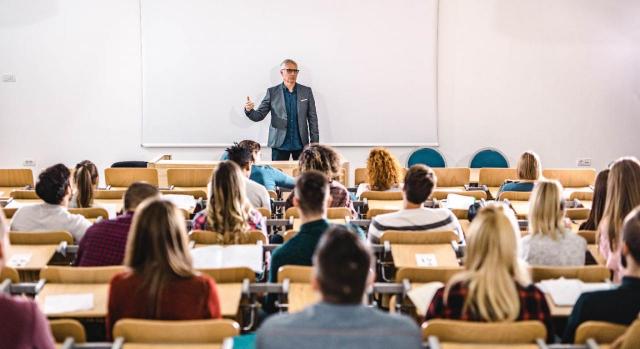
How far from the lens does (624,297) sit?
11.3 feet

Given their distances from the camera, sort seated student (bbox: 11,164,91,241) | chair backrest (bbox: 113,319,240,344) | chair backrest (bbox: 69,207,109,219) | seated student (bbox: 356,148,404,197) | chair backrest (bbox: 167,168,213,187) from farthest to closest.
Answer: chair backrest (bbox: 167,168,213,187), seated student (bbox: 356,148,404,197), chair backrest (bbox: 69,207,109,219), seated student (bbox: 11,164,91,241), chair backrest (bbox: 113,319,240,344)

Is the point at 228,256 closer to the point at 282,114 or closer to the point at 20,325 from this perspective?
the point at 20,325

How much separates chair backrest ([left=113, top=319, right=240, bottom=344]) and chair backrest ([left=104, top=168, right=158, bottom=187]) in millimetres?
4836

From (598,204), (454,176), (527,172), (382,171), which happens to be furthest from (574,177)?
(598,204)

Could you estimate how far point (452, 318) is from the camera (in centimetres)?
341

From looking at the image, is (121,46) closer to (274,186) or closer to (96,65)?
(96,65)

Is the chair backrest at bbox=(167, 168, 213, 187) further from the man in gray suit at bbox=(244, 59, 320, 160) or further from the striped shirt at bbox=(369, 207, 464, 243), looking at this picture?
the striped shirt at bbox=(369, 207, 464, 243)

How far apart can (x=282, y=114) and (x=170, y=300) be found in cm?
654

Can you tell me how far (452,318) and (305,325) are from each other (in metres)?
0.95

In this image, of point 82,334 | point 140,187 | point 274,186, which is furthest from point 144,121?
point 82,334

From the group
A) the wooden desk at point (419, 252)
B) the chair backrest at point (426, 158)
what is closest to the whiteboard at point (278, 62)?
the chair backrest at point (426, 158)

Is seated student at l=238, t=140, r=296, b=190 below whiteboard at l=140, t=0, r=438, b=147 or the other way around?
below

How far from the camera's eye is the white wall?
10438 mm

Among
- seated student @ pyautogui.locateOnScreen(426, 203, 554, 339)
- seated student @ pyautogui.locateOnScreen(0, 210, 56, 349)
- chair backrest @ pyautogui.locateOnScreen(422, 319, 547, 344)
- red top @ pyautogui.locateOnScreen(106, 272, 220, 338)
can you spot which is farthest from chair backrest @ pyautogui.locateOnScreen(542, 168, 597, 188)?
seated student @ pyautogui.locateOnScreen(0, 210, 56, 349)
